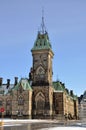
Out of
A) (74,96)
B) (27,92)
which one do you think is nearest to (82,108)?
(74,96)

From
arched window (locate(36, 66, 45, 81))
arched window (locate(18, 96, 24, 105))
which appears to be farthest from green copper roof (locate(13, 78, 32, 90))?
arched window (locate(36, 66, 45, 81))

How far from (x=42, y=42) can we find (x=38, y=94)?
20.6 metres

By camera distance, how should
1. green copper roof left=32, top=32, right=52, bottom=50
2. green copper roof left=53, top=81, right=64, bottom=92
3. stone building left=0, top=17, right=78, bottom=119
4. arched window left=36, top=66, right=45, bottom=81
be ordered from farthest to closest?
1. green copper roof left=53, top=81, right=64, bottom=92
2. green copper roof left=32, top=32, right=52, bottom=50
3. arched window left=36, top=66, right=45, bottom=81
4. stone building left=0, top=17, right=78, bottom=119

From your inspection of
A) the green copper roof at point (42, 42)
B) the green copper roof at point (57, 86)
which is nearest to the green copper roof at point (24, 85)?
the green copper roof at point (57, 86)

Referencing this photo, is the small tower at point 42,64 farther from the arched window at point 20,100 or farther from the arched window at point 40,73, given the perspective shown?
the arched window at point 20,100

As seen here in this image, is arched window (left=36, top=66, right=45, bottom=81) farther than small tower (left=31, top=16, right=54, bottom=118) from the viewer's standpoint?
Yes

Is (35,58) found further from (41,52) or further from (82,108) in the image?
(82,108)

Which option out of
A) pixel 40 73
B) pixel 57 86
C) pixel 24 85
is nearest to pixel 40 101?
pixel 24 85

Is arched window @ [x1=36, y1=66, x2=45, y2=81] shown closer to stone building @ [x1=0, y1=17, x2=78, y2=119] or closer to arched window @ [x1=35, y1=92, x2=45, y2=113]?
stone building @ [x1=0, y1=17, x2=78, y2=119]

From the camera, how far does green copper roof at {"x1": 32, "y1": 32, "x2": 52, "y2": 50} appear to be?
10300cm

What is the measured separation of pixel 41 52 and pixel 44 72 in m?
7.73

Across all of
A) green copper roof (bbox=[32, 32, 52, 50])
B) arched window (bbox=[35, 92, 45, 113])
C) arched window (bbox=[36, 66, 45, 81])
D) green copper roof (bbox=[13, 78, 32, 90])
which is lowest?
arched window (bbox=[35, 92, 45, 113])

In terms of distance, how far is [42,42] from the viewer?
343 feet

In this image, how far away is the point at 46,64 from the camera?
3974 inches
